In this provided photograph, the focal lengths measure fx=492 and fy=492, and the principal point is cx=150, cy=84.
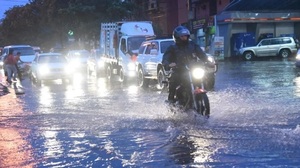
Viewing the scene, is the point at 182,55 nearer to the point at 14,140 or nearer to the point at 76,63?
the point at 14,140

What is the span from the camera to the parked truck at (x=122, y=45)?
845 inches

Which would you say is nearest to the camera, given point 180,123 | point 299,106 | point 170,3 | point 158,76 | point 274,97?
point 180,123

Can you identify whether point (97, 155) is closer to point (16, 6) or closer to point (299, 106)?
point (299, 106)

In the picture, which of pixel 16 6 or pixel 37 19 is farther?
pixel 16 6

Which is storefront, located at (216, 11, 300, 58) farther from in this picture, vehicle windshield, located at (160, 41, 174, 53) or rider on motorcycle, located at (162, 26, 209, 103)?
rider on motorcycle, located at (162, 26, 209, 103)

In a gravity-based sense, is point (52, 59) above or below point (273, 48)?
above

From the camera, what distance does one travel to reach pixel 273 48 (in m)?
39.3

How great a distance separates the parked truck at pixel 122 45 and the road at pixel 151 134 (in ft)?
28.1

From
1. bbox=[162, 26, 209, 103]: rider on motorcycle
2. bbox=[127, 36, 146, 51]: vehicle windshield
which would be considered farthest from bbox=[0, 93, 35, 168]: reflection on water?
bbox=[127, 36, 146, 51]: vehicle windshield

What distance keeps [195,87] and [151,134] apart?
1578 mm

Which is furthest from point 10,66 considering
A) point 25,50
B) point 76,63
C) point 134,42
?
point 76,63

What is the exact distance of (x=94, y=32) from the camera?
148ft

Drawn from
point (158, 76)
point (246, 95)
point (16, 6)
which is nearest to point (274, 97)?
point (246, 95)

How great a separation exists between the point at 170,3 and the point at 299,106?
47641mm
